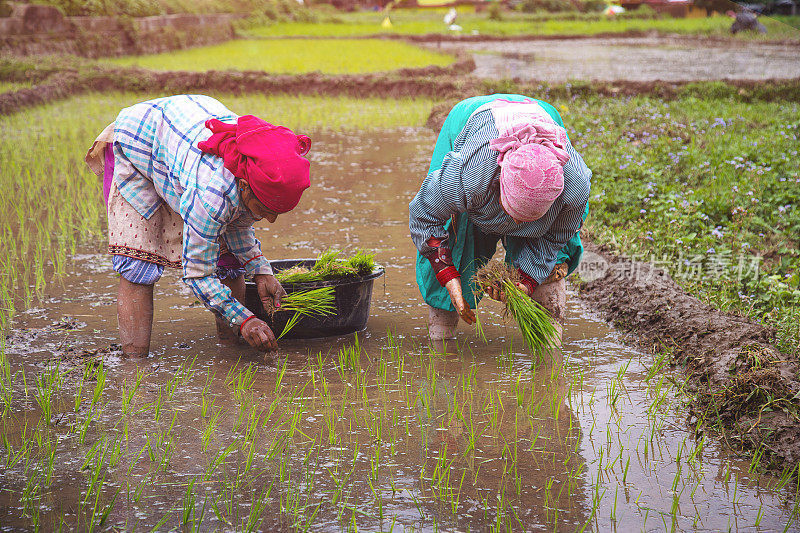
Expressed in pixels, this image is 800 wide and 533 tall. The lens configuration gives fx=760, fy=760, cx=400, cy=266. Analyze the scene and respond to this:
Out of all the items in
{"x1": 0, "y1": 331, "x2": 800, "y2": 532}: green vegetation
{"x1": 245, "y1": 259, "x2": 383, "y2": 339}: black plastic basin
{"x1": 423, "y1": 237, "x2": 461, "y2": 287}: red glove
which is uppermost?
{"x1": 423, "y1": 237, "x2": 461, "y2": 287}: red glove

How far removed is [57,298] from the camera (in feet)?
12.9

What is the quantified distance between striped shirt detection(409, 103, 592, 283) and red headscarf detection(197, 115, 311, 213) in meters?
0.50

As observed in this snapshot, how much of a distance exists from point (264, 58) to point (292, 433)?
13.3m

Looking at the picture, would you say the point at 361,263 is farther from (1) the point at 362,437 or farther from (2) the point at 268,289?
(1) the point at 362,437

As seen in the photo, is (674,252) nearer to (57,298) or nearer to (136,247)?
(136,247)

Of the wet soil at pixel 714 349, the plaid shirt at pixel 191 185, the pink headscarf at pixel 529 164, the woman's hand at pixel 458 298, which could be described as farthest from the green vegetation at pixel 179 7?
the pink headscarf at pixel 529 164

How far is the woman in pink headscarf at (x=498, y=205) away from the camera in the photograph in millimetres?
2615

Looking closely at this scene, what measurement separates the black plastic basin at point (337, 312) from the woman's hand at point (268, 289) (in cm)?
6

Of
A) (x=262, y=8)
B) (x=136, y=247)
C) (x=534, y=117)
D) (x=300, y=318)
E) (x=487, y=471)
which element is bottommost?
(x=487, y=471)

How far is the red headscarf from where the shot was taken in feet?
8.68

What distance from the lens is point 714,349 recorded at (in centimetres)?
312

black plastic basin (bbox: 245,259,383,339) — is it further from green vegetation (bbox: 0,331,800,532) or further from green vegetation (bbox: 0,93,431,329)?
green vegetation (bbox: 0,93,431,329)

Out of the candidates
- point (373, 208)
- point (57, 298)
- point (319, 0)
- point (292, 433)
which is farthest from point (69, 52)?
point (319, 0)

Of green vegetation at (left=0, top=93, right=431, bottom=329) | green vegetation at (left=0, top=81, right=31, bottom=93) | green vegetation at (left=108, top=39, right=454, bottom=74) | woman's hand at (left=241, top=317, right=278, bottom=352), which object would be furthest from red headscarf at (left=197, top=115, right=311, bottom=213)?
green vegetation at (left=108, top=39, right=454, bottom=74)
